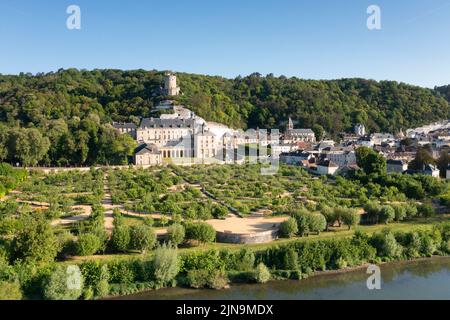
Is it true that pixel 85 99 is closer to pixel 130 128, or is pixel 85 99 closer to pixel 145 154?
pixel 130 128

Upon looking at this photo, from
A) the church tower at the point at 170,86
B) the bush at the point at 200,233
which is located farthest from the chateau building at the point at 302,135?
the bush at the point at 200,233

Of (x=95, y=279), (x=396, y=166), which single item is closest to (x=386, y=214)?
(x=95, y=279)

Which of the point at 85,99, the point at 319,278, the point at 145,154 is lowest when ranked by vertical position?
the point at 319,278

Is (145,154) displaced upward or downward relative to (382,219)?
upward

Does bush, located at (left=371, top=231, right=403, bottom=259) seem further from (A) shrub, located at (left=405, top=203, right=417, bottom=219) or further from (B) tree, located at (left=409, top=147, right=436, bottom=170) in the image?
(B) tree, located at (left=409, top=147, right=436, bottom=170)

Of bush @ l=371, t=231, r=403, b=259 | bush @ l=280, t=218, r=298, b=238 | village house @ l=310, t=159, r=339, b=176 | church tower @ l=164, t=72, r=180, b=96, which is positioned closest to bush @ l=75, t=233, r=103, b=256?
bush @ l=280, t=218, r=298, b=238

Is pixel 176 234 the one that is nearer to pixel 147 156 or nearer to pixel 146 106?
pixel 147 156
